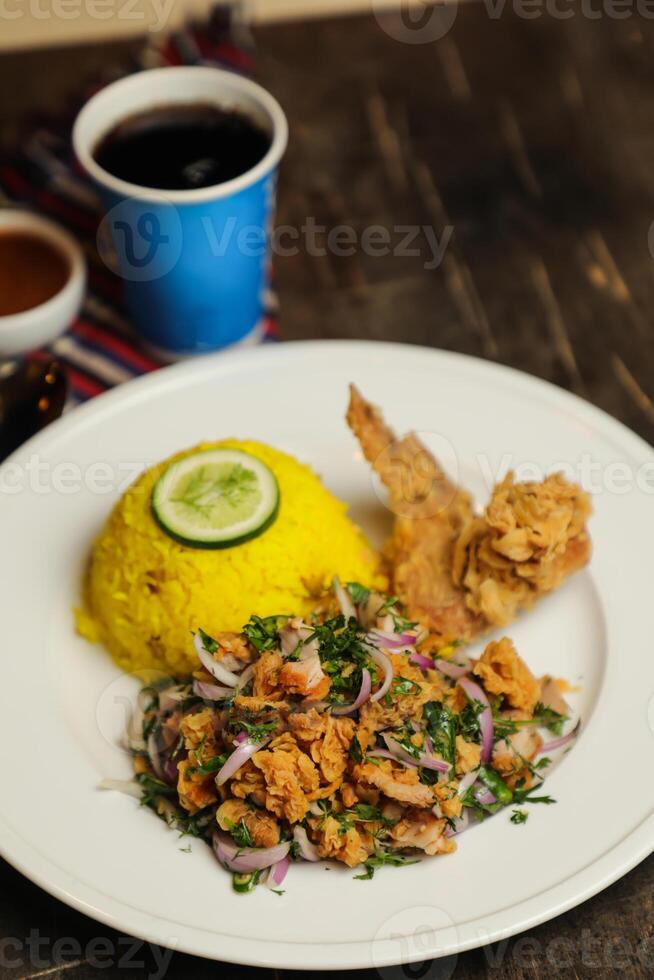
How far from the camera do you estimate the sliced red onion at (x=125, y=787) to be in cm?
280

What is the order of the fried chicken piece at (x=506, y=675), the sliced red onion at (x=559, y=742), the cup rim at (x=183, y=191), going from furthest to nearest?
the cup rim at (x=183, y=191), the sliced red onion at (x=559, y=742), the fried chicken piece at (x=506, y=675)

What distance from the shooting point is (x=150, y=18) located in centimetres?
595

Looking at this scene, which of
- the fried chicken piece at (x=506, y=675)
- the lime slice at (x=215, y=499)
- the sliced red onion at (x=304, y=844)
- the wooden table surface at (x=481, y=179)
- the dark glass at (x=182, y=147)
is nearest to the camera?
the sliced red onion at (x=304, y=844)

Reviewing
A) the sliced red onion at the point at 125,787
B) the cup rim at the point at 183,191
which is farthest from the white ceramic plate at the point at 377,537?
the cup rim at the point at 183,191

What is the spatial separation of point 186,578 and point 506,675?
38.3 inches

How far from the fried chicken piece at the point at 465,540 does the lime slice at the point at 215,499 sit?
35 centimetres

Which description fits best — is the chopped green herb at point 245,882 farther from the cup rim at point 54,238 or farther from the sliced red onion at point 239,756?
the cup rim at point 54,238

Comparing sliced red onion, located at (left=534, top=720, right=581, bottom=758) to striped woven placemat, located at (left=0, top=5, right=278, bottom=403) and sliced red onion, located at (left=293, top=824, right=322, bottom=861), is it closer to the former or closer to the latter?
sliced red onion, located at (left=293, top=824, right=322, bottom=861)

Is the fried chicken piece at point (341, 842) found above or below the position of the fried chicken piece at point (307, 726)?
below

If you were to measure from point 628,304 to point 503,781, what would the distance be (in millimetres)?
2587

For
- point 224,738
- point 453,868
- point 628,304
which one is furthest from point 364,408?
point 628,304

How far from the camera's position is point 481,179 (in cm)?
516

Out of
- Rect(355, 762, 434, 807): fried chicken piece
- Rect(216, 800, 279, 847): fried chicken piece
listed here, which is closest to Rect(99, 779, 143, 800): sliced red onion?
Rect(216, 800, 279, 847): fried chicken piece

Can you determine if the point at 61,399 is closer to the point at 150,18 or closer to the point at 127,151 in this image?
the point at 127,151
